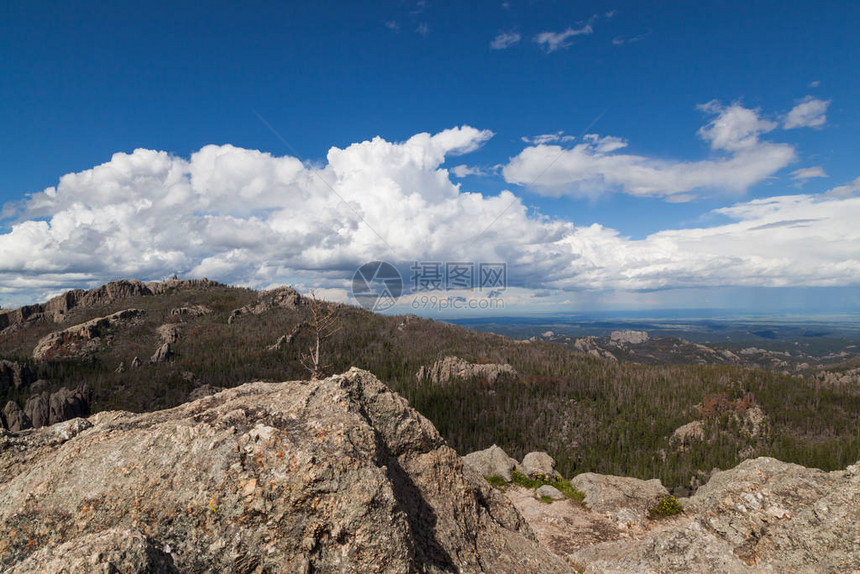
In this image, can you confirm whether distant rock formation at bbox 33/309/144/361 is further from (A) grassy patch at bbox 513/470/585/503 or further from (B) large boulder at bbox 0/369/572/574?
(B) large boulder at bbox 0/369/572/574

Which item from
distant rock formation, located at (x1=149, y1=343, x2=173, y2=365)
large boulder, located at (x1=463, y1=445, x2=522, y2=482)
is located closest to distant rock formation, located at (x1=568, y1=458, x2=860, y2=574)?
large boulder, located at (x1=463, y1=445, x2=522, y2=482)

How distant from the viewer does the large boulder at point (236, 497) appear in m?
5.21

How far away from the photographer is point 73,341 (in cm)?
15512

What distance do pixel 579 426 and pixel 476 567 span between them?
14431cm

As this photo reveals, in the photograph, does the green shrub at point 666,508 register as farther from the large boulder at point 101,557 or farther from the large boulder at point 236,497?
the large boulder at point 101,557

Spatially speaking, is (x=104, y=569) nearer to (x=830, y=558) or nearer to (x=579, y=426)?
(x=830, y=558)

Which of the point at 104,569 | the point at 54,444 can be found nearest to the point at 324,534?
the point at 104,569

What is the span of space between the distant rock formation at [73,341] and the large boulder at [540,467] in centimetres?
17977

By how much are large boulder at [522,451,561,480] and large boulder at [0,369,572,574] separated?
2308 centimetres

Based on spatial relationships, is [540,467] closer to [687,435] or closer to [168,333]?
[687,435]

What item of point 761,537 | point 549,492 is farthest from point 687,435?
point 761,537

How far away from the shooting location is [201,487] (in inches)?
218

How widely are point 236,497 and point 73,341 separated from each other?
202039 mm

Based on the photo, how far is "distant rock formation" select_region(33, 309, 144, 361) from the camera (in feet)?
490
